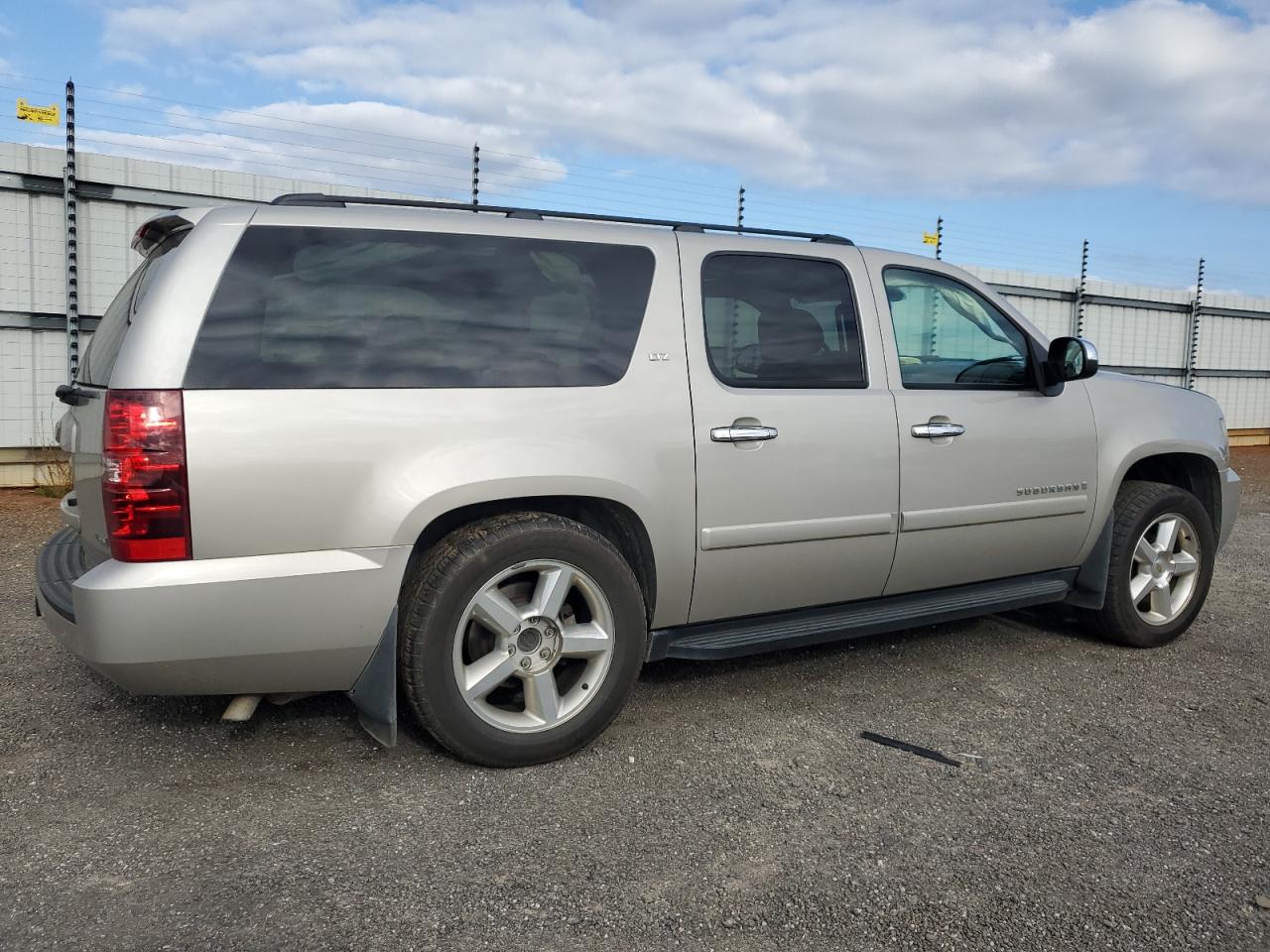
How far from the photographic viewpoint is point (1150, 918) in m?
2.38

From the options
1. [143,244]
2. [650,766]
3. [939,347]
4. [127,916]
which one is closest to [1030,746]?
[650,766]

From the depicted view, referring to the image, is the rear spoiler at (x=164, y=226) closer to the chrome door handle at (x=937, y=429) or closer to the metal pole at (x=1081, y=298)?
the chrome door handle at (x=937, y=429)

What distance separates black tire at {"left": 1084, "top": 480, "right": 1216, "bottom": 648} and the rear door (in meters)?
1.37

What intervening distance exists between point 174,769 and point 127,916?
88 cm

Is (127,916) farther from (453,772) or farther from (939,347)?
(939,347)

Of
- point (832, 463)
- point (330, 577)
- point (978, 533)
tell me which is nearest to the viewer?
point (330, 577)

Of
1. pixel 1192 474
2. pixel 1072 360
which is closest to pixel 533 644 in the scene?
pixel 1072 360

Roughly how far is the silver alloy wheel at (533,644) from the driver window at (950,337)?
5.29ft

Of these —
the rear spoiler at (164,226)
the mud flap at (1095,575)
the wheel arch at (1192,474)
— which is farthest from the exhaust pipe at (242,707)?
the wheel arch at (1192,474)

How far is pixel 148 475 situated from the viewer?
2.66 meters

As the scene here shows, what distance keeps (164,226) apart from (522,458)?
1.32m

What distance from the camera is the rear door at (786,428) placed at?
3490 millimetres

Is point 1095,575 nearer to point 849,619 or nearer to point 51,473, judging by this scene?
point 849,619

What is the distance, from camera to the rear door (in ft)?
11.5
